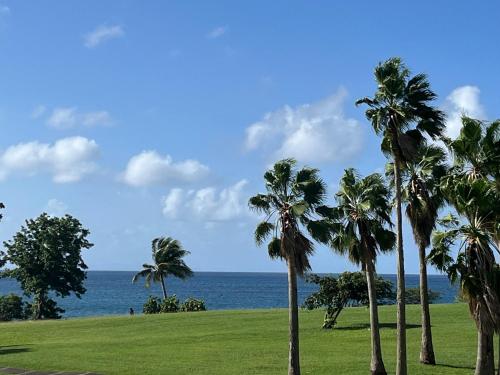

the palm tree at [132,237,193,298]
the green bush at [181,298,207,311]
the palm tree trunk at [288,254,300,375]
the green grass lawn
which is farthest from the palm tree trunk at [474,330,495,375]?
the palm tree at [132,237,193,298]

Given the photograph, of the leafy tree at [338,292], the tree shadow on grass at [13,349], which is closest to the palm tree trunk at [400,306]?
the leafy tree at [338,292]

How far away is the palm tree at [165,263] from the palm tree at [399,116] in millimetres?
62277

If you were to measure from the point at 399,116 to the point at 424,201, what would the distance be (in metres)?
5.60

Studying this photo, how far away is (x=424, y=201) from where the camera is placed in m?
31.3

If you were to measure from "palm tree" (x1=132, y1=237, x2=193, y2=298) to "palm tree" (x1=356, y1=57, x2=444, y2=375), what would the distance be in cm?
6228

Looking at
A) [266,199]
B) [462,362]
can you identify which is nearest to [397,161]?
[266,199]

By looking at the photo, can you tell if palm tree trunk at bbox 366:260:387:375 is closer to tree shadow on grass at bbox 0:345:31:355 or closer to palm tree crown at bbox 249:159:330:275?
palm tree crown at bbox 249:159:330:275

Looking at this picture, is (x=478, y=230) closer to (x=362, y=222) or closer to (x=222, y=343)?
(x=362, y=222)

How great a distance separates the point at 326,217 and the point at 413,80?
733 cm

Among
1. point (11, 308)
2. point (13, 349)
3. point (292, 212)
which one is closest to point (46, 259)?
point (11, 308)

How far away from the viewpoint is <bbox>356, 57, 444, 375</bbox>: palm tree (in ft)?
89.3

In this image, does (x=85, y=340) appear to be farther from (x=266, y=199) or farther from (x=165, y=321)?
(x=266, y=199)

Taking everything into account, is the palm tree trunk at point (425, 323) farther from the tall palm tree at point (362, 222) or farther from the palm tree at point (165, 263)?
the palm tree at point (165, 263)

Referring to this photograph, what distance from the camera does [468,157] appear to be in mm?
23734
